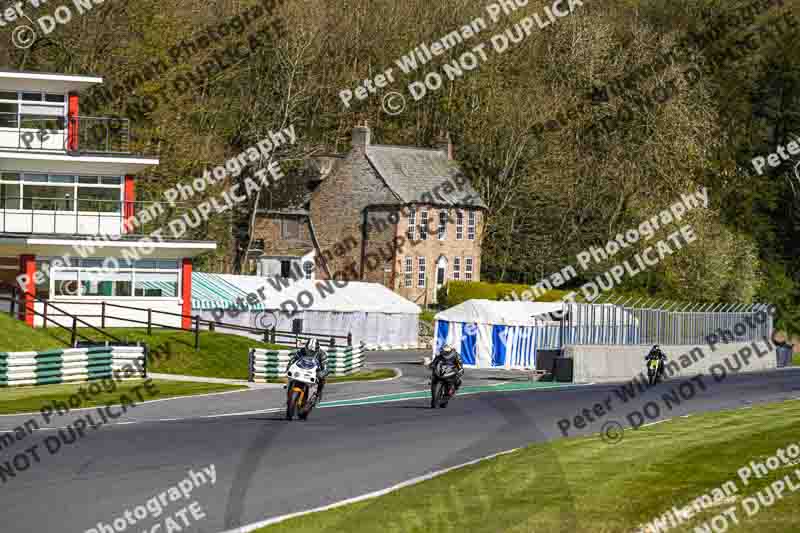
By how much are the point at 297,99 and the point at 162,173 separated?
44.3 feet

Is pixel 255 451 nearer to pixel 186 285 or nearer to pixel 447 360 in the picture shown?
pixel 447 360

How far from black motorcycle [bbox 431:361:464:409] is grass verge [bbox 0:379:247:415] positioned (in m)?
6.74

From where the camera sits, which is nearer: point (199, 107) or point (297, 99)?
point (199, 107)

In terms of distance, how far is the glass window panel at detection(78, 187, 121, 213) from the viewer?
164 ft

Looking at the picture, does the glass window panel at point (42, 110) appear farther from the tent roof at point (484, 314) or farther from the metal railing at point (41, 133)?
the tent roof at point (484, 314)

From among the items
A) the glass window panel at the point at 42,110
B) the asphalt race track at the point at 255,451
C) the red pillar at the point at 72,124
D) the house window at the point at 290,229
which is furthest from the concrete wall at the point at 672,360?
the house window at the point at 290,229

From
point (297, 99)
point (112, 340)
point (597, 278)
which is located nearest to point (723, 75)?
point (597, 278)

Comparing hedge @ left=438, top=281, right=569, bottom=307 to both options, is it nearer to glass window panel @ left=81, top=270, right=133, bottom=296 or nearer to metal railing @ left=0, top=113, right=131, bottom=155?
glass window panel @ left=81, top=270, right=133, bottom=296

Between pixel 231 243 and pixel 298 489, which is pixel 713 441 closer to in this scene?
pixel 298 489

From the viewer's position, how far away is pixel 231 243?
78.2 metres

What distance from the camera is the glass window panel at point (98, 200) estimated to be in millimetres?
49969

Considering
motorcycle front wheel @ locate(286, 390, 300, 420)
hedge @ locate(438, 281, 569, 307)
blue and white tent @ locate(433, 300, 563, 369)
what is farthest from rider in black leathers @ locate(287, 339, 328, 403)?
hedge @ locate(438, 281, 569, 307)

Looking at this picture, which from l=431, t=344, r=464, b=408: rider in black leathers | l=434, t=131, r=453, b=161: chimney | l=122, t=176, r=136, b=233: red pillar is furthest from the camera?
l=434, t=131, r=453, b=161: chimney

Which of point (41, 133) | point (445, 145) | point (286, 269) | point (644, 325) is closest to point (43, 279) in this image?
point (41, 133)
